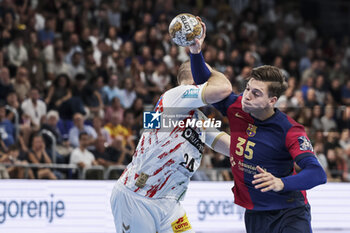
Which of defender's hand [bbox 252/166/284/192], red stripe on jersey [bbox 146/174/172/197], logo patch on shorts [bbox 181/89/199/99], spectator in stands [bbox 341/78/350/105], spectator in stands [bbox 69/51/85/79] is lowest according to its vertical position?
spectator in stands [bbox 341/78/350/105]

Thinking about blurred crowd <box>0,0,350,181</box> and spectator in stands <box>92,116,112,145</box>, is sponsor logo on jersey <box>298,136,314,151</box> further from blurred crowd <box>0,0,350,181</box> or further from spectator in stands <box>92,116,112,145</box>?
spectator in stands <box>92,116,112,145</box>

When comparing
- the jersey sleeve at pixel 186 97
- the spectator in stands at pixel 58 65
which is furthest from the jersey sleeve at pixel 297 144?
the spectator in stands at pixel 58 65

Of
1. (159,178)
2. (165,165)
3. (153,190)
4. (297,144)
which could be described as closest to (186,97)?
(165,165)

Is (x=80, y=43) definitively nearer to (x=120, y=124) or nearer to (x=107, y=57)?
(x=107, y=57)

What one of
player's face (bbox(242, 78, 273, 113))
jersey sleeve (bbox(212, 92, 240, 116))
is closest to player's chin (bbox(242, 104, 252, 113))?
player's face (bbox(242, 78, 273, 113))

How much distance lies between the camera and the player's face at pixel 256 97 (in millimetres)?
4734

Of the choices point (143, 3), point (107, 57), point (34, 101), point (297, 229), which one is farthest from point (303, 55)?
point (297, 229)

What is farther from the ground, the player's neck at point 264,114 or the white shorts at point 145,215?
the player's neck at point 264,114

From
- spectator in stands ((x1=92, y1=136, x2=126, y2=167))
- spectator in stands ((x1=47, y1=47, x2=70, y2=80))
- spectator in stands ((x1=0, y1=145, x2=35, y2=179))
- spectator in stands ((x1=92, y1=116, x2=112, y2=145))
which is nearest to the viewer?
spectator in stands ((x1=0, y1=145, x2=35, y2=179))

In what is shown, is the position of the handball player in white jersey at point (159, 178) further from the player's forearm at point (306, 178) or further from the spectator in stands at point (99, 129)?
the spectator in stands at point (99, 129)

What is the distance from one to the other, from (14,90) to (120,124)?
2.34m

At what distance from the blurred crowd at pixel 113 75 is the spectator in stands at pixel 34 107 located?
2 cm

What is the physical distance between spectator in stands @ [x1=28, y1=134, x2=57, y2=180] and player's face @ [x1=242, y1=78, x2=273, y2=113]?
6747 mm

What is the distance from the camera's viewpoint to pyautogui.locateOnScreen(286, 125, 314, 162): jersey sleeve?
14.6 feet
